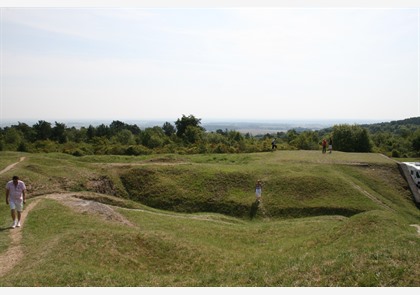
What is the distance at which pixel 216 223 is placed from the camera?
26891 millimetres

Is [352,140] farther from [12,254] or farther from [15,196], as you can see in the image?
[12,254]

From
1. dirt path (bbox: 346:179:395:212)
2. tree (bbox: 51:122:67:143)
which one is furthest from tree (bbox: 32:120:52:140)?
dirt path (bbox: 346:179:395:212)

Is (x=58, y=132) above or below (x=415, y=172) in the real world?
above

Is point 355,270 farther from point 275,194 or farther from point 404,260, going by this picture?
point 275,194

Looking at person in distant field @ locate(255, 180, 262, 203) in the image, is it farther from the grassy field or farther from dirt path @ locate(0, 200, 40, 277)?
dirt path @ locate(0, 200, 40, 277)

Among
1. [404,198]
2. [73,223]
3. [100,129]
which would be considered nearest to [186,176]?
[73,223]

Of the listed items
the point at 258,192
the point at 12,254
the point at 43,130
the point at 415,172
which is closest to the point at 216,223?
the point at 258,192

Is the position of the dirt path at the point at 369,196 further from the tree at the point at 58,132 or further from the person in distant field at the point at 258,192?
the tree at the point at 58,132

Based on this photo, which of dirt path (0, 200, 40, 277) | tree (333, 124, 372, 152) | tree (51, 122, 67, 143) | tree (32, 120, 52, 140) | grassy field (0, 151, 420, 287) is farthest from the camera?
tree (32, 120, 52, 140)

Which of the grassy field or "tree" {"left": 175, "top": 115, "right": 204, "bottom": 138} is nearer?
the grassy field

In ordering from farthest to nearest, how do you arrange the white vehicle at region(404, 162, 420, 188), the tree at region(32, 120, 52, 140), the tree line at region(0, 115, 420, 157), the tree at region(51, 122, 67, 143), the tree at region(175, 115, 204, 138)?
the tree at region(32, 120, 52, 140) < the tree at region(51, 122, 67, 143) < the tree at region(175, 115, 204, 138) < the tree line at region(0, 115, 420, 157) < the white vehicle at region(404, 162, 420, 188)

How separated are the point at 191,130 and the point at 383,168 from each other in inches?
2289

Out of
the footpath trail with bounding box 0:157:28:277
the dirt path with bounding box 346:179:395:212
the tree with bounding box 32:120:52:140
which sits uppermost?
the tree with bounding box 32:120:52:140

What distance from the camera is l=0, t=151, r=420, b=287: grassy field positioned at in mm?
12711
